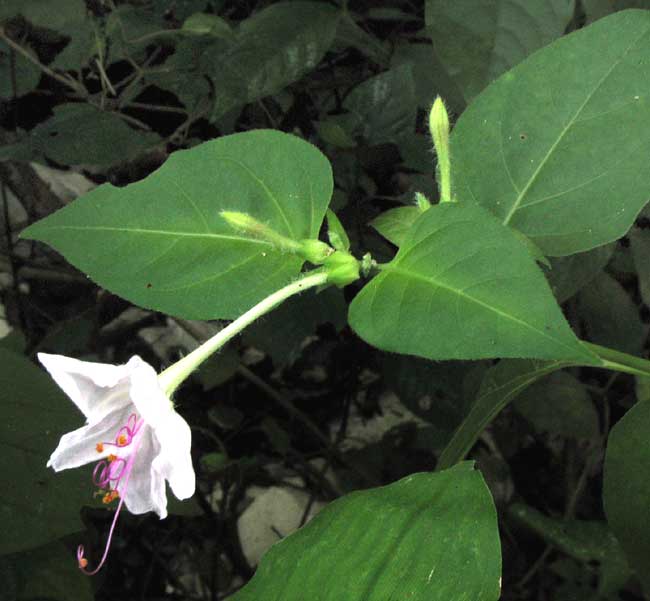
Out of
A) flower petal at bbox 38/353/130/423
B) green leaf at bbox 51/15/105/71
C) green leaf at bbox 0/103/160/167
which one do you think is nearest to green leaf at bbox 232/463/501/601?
flower petal at bbox 38/353/130/423

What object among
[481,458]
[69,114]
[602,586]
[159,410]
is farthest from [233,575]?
[159,410]

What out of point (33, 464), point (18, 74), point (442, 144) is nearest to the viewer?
point (442, 144)

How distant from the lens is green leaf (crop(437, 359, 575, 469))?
116 centimetres

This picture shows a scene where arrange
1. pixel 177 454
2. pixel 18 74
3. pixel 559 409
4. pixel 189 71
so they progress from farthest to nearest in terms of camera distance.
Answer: pixel 18 74 → pixel 189 71 → pixel 559 409 → pixel 177 454

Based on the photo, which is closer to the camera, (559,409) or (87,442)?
(87,442)

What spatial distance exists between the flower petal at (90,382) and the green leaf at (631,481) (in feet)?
2.05

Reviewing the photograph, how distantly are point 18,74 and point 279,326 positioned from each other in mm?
923

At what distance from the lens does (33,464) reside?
1.24 metres

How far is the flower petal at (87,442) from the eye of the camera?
0.98m

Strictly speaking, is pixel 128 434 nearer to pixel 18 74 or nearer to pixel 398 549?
pixel 398 549

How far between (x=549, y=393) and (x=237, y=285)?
37.5 inches

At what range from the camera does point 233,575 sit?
85.8 inches

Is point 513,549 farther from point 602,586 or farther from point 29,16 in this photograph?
point 29,16

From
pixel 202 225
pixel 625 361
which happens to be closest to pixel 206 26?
pixel 202 225
